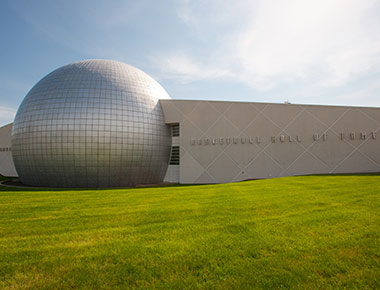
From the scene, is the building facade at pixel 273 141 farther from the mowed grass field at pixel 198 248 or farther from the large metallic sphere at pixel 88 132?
the mowed grass field at pixel 198 248

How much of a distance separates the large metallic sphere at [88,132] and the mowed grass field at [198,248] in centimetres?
1423

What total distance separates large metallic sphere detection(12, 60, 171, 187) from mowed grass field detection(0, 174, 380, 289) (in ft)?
46.7

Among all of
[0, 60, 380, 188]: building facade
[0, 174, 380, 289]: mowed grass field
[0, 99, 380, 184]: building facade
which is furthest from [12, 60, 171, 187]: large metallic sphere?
[0, 174, 380, 289]: mowed grass field

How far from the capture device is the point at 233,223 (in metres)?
6.64

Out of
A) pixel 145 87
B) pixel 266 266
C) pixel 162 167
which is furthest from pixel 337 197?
pixel 145 87

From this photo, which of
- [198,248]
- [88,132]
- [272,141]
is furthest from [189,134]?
[198,248]

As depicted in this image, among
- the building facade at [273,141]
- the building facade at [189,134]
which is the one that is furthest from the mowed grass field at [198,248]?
the building facade at [273,141]

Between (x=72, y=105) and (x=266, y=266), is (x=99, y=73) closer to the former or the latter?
(x=72, y=105)

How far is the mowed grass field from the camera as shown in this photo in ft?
12.2

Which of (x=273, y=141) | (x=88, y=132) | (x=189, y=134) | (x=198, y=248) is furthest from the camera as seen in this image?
(x=189, y=134)

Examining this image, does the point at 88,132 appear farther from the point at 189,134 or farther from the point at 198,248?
the point at 198,248

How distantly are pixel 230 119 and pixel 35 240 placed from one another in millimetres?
22306

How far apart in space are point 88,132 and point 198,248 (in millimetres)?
20078

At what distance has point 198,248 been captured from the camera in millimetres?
4906
